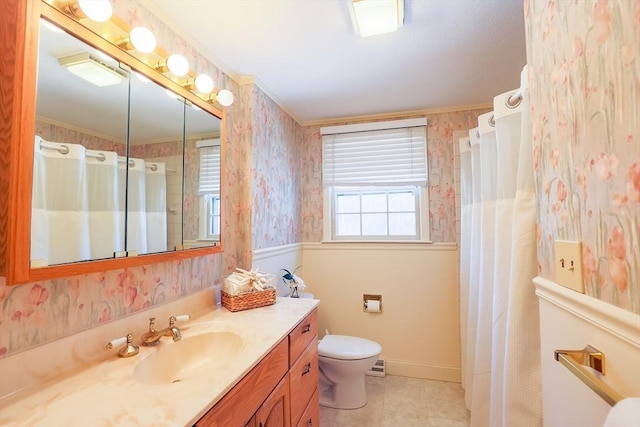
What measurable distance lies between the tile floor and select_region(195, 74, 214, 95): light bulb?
208 cm

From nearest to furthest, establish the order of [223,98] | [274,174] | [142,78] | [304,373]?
1. [142,78]
2. [304,373]
3. [223,98]
4. [274,174]

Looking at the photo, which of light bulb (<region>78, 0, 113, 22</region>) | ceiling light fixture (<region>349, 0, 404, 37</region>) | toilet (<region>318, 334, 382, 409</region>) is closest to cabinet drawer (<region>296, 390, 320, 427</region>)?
toilet (<region>318, 334, 382, 409</region>)

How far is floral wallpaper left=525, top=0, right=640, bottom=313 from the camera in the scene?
49 centimetres

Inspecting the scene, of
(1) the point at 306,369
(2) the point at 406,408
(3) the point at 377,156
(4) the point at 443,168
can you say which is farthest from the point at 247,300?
(4) the point at 443,168

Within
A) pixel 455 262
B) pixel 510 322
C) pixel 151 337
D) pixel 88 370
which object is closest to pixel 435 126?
pixel 455 262

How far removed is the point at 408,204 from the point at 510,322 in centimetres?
158

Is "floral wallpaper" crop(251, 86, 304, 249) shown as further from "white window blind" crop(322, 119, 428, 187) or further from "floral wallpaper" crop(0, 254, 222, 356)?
"floral wallpaper" crop(0, 254, 222, 356)

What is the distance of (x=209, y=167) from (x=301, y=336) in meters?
0.99

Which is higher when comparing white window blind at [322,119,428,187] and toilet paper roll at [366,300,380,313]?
white window blind at [322,119,428,187]

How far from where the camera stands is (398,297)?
2461 mm

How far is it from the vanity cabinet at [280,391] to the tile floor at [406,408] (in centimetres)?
49

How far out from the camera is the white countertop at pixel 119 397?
67cm

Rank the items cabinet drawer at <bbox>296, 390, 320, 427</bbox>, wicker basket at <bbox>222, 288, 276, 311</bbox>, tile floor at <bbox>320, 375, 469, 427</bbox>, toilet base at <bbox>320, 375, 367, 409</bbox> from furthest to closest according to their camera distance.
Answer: toilet base at <bbox>320, 375, 367, 409</bbox>, tile floor at <bbox>320, 375, 469, 427</bbox>, wicker basket at <bbox>222, 288, 276, 311</bbox>, cabinet drawer at <bbox>296, 390, 320, 427</bbox>

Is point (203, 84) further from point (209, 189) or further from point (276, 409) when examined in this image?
point (276, 409)
